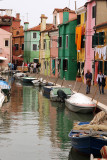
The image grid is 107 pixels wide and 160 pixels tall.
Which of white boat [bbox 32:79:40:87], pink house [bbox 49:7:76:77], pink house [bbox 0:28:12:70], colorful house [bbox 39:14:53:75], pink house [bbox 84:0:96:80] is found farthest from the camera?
pink house [bbox 0:28:12:70]

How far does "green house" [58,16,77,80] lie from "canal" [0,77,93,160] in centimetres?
1670

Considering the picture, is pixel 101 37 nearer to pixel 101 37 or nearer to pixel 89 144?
pixel 101 37

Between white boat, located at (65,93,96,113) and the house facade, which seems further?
the house facade

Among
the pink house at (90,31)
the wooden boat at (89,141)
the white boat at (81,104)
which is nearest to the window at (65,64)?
the pink house at (90,31)

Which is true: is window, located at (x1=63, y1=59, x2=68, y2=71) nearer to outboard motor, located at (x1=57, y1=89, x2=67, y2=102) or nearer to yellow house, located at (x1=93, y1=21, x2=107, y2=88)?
yellow house, located at (x1=93, y1=21, x2=107, y2=88)

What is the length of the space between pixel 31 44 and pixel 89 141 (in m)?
70.9

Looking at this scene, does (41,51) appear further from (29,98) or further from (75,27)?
(29,98)

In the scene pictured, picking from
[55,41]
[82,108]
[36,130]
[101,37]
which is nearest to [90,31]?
[101,37]

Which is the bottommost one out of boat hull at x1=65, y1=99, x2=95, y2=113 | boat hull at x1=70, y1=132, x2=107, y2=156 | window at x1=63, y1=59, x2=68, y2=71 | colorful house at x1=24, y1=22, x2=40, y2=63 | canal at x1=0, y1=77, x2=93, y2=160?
canal at x1=0, y1=77, x2=93, y2=160

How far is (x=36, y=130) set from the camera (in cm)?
2081

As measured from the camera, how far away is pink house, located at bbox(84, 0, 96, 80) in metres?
42.3

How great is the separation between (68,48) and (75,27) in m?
2.49

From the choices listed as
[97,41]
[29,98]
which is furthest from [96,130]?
[97,41]

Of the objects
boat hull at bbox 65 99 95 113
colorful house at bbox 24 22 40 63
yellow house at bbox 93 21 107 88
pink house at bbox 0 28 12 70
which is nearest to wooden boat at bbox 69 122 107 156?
boat hull at bbox 65 99 95 113
